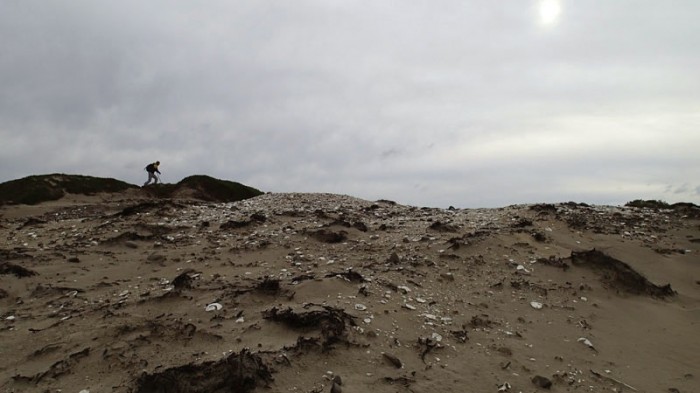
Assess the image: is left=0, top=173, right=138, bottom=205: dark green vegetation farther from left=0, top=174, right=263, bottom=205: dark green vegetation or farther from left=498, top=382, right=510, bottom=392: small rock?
left=498, top=382, right=510, bottom=392: small rock

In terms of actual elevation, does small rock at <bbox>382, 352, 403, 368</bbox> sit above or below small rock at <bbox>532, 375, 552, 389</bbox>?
above

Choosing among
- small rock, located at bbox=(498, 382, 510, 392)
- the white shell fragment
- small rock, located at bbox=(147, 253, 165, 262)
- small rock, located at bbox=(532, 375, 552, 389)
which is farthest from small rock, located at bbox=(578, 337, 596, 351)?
small rock, located at bbox=(147, 253, 165, 262)

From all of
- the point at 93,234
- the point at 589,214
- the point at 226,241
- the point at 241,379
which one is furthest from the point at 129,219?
the point at 589,214

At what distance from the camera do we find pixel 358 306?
8.15 meters

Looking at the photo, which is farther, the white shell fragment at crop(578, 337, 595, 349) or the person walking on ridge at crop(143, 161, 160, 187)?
the person walking on ridge at crop(143, 161, 160, 187)

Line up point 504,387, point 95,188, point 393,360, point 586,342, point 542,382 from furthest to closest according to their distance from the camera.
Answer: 1. point 95,188
2. point 586,342
3. point 393,360
4. point 542,382
5. point 504,387

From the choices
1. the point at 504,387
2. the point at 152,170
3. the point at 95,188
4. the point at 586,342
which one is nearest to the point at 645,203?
the point at 586,342

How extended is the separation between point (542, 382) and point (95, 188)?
31554 millimetres

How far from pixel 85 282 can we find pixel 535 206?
12.7 metres

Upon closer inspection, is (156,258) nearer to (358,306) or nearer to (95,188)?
(358,306)

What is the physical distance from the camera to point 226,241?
13.1 m

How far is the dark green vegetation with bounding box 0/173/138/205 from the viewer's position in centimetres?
2908

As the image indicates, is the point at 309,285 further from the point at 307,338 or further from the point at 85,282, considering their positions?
the point at 85,282

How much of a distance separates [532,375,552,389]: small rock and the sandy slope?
0.03 metres
